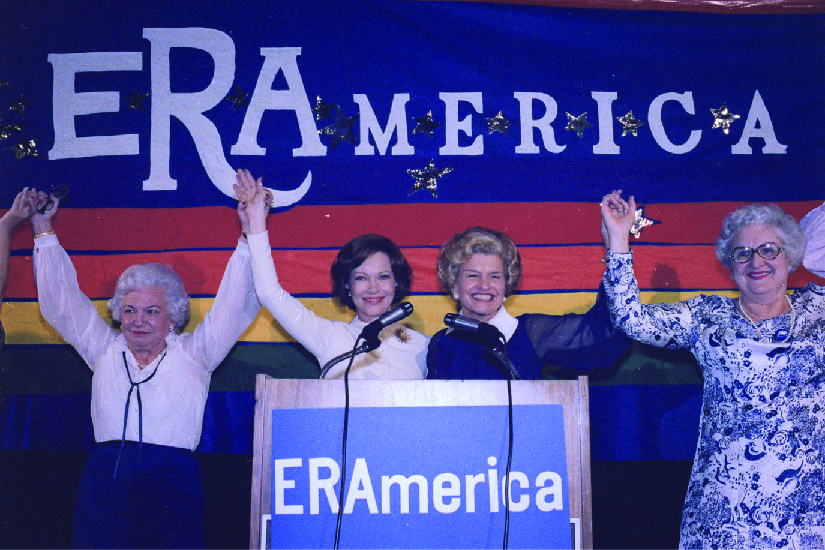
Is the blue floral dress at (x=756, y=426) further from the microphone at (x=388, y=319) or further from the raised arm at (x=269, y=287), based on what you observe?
the raised arm at (x=269, y=287)

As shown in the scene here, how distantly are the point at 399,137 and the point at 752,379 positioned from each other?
1.76m

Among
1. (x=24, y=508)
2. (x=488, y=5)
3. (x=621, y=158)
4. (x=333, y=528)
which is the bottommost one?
(x=24, y=508)

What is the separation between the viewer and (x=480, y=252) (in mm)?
2463

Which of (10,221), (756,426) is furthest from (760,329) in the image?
(10,221)

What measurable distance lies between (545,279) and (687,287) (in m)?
0.65

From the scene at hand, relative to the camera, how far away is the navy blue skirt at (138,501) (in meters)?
2.34

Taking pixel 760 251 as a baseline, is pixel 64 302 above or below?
below

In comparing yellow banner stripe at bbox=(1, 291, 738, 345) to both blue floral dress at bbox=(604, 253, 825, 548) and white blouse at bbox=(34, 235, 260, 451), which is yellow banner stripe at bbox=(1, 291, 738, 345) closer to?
white blouse at bbox=(34, 235, 260, 451)

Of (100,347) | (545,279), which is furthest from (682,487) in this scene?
(100,347)

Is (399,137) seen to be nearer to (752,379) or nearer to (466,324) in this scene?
(466,324)

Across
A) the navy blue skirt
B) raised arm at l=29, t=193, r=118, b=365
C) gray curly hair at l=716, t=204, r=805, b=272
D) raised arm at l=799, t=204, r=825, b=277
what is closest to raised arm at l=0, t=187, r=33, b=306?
raised arm at l=29, t=193, r=118, b=365

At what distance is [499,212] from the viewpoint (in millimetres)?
3066

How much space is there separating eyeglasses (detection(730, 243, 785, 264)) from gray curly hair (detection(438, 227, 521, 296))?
74cm

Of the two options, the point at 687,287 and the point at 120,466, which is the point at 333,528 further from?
the point at 687,287
